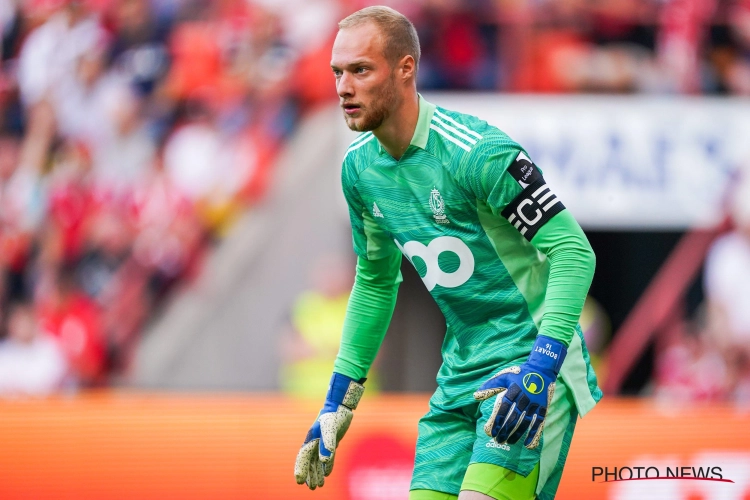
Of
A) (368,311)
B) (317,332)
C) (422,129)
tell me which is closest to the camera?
(422,129)

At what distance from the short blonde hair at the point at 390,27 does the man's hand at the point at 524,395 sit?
1.15 m

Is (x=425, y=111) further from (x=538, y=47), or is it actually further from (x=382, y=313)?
(x=538, y=47)

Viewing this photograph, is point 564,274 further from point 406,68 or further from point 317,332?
point 317,332

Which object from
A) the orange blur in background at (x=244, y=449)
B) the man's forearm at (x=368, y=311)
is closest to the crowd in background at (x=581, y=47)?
the orange blur in background at (x=244, y=449)

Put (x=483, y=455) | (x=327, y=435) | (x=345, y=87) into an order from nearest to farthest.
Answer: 1. (x=483, y=455)
2. (x=345, y=87)
3. (x=327, y=435)

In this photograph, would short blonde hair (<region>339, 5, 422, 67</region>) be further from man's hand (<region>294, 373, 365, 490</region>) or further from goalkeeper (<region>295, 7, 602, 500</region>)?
man's hand (<region>294, 373, 365, 490</region>)

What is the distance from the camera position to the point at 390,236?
3961 mm

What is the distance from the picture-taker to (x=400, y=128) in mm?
3785

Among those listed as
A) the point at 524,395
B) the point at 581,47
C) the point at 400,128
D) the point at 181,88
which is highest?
the point at 581,47

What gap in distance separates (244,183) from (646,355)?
14.3ft

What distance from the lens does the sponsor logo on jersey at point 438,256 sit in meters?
3.73

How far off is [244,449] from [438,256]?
348cm

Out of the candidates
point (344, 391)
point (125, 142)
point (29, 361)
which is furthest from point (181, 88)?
point (344, 391)

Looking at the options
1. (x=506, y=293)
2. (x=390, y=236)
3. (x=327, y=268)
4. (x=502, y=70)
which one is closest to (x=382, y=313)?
(x=390, y=236)
